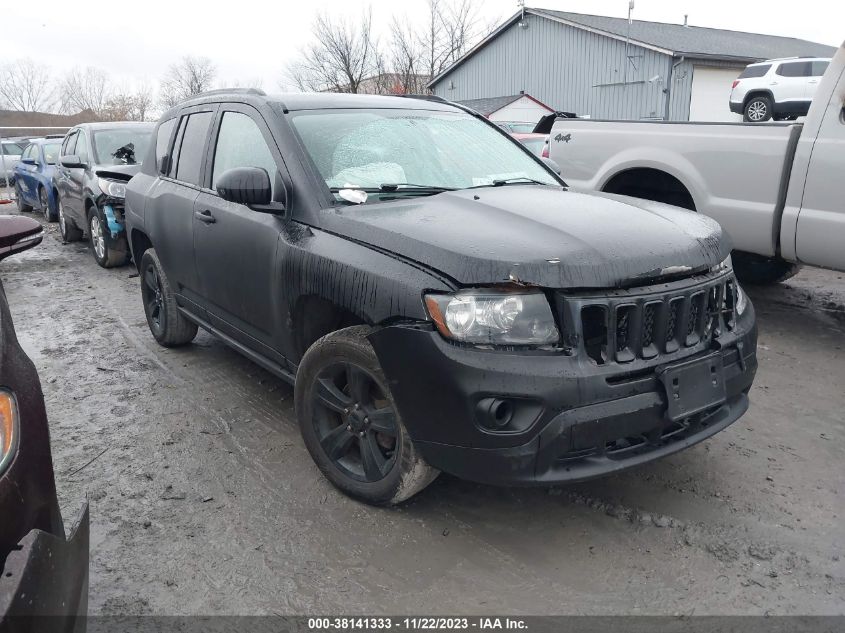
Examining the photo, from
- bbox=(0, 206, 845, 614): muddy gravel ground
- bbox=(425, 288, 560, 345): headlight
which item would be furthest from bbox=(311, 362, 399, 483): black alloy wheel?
bbox=(425, 288, 560, 345): headlight

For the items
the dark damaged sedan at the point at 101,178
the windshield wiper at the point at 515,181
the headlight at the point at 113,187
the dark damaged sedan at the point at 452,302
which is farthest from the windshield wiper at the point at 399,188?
the headlight at the point at 113,187

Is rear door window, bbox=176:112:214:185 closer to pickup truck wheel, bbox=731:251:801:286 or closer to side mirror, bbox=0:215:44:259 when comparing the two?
side mirror, bbox=0:215:44:259

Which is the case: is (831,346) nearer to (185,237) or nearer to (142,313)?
(185,237)

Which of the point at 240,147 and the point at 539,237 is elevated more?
the point at 240,147

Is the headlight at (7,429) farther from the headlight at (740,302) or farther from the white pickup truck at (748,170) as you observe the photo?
the white pickup truck at (748,170)

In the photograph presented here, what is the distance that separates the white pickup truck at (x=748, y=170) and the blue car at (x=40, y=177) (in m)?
9.35

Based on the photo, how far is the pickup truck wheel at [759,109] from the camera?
821 inches

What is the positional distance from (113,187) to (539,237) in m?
6.98

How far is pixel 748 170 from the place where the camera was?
5324mm

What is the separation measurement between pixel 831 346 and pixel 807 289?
6.13 feet

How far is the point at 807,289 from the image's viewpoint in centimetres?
688

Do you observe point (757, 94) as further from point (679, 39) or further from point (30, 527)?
point (30, 527)

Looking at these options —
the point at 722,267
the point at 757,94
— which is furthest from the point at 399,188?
the point at 757,94

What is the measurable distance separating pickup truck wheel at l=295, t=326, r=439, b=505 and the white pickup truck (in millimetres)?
2448
